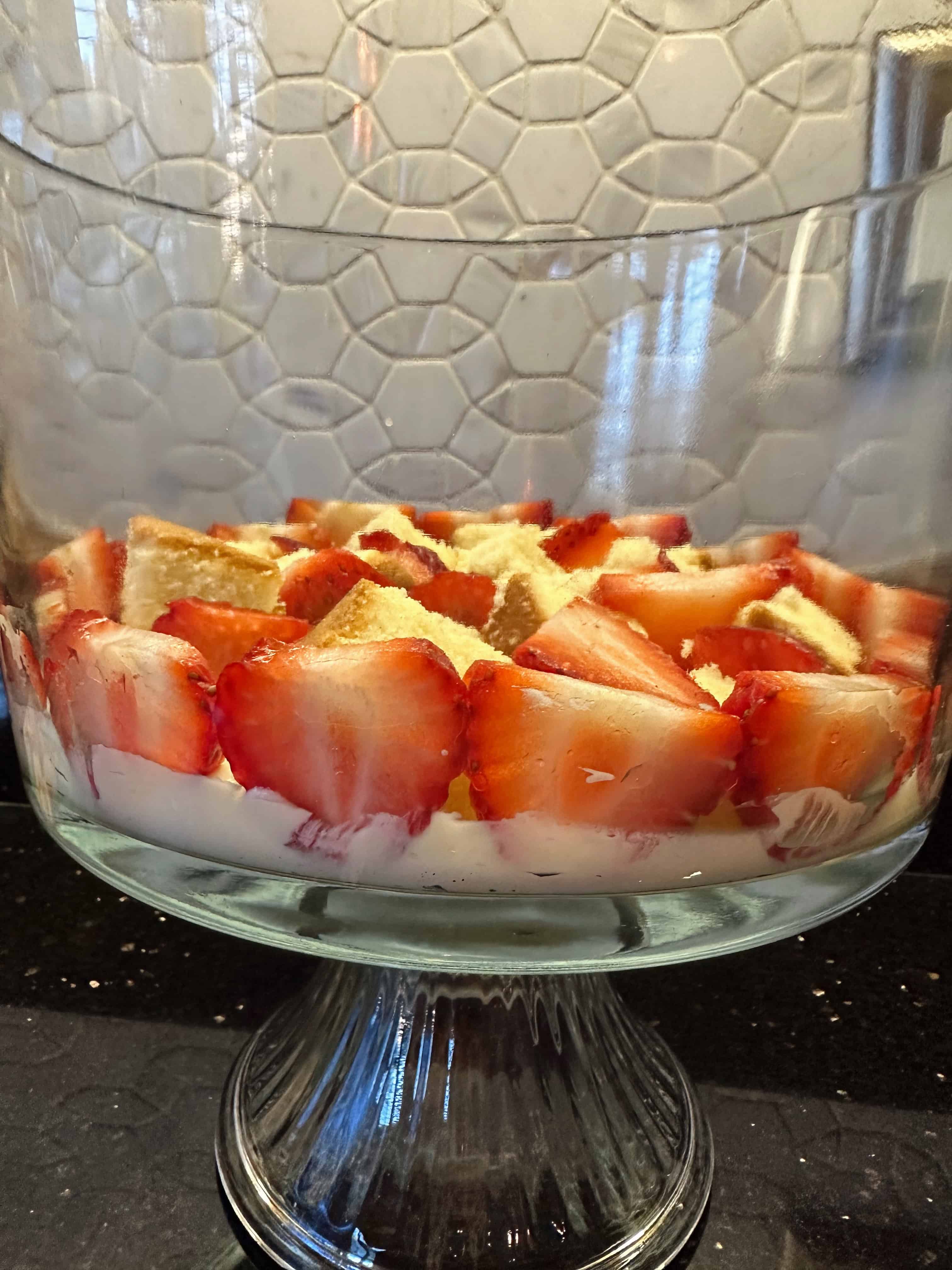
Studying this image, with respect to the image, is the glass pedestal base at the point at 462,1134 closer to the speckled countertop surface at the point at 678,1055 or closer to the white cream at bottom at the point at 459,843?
the speckled countertop surface at the point at 678,1055

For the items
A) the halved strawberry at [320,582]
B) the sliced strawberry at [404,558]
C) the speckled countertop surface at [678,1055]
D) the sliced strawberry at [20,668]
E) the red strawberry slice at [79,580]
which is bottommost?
the speckled countertop surface at [678,1055]

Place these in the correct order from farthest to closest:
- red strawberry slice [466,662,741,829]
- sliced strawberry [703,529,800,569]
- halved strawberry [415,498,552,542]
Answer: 1. halved strawberry [415,498,552,542]
2. sliced strawberry [703,529,800,569]
3. red strawberry slice [466,662,741,829]

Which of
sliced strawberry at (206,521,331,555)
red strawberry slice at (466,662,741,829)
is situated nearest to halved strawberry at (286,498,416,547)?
sliced strawberry at (206,521,331,555)

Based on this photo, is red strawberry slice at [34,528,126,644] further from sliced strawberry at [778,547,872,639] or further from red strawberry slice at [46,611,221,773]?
sliced strawberry at [778,547,872,639]

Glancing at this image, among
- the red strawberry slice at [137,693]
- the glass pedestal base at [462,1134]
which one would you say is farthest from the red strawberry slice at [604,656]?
the glass pedestal base at [462,1134]

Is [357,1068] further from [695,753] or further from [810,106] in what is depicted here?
[810,106]

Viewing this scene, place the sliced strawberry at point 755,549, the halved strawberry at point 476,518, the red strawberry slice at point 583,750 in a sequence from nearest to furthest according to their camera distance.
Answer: the red strawberry slice at point 583,750
the sliced strawberry at point 755,549
the halved strawberry at point 476,518

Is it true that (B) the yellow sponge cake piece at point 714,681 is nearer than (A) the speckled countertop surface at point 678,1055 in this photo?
Yes

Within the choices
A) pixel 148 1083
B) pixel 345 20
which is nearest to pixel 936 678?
pixel 148 1083
